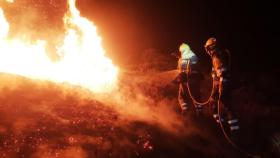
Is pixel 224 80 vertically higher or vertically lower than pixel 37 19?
lower

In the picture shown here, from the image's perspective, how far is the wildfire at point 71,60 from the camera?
13.1 m

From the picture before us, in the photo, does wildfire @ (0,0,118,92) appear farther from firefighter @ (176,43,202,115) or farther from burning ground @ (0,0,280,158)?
firefighter @ (176,43,202,115)

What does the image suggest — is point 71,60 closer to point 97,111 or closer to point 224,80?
point 97,111

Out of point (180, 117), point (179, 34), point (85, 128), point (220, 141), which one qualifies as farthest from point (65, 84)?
point (179, 34)

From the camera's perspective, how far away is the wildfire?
13.1m

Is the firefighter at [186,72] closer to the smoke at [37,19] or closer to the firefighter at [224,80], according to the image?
the firefighter at [224,80]

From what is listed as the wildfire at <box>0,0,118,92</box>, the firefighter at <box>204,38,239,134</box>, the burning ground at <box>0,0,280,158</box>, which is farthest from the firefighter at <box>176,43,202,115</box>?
the wildfire at <box>0,0,118,92</box>

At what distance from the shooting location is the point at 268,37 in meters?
22.2

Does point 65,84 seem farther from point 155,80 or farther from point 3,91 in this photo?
point 155,80

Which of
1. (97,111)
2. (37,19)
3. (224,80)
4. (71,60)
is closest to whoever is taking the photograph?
(224,80)

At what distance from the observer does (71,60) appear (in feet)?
45.7

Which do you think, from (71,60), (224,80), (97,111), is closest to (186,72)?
(224,80)

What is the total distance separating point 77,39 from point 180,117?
5.52 m

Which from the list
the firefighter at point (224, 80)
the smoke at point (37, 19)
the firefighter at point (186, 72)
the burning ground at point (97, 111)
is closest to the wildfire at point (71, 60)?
the burning ground at point (97, 111)
